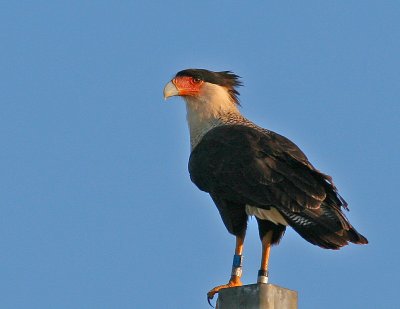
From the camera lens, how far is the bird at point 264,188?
331 inches

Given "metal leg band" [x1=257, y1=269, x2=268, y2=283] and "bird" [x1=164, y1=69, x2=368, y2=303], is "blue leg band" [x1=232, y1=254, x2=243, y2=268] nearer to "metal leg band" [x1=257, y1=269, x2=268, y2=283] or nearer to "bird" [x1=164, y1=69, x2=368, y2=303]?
"bird" [x1=164, y1=69, x2=368, y2=303]

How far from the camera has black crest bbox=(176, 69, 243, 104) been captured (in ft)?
34.9

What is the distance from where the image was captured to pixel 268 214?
29.4 ft

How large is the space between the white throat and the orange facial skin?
0.19 ft

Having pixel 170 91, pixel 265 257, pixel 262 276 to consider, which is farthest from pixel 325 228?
pixel 170 91

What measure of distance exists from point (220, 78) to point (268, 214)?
7.72 ft

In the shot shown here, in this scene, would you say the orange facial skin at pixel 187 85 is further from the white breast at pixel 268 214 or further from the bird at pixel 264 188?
the white breast at pixel 268 214

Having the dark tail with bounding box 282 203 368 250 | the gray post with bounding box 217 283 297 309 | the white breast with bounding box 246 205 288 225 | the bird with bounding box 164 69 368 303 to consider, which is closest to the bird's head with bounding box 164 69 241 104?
the bird with bounding box 164 69 368 303

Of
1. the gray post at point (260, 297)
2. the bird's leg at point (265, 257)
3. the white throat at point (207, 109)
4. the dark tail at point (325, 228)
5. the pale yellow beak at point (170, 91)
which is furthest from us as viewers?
the pale yellow beak at point (170, 91)

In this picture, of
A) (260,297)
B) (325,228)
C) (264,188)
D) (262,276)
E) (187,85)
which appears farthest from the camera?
(187,85)

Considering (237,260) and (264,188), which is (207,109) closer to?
(264,188)

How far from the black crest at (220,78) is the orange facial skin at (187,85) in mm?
47

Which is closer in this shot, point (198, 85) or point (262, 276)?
point (262, 276)

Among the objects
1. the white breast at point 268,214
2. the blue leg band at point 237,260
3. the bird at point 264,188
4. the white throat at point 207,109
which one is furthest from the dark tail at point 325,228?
the white throat at point 207,109
